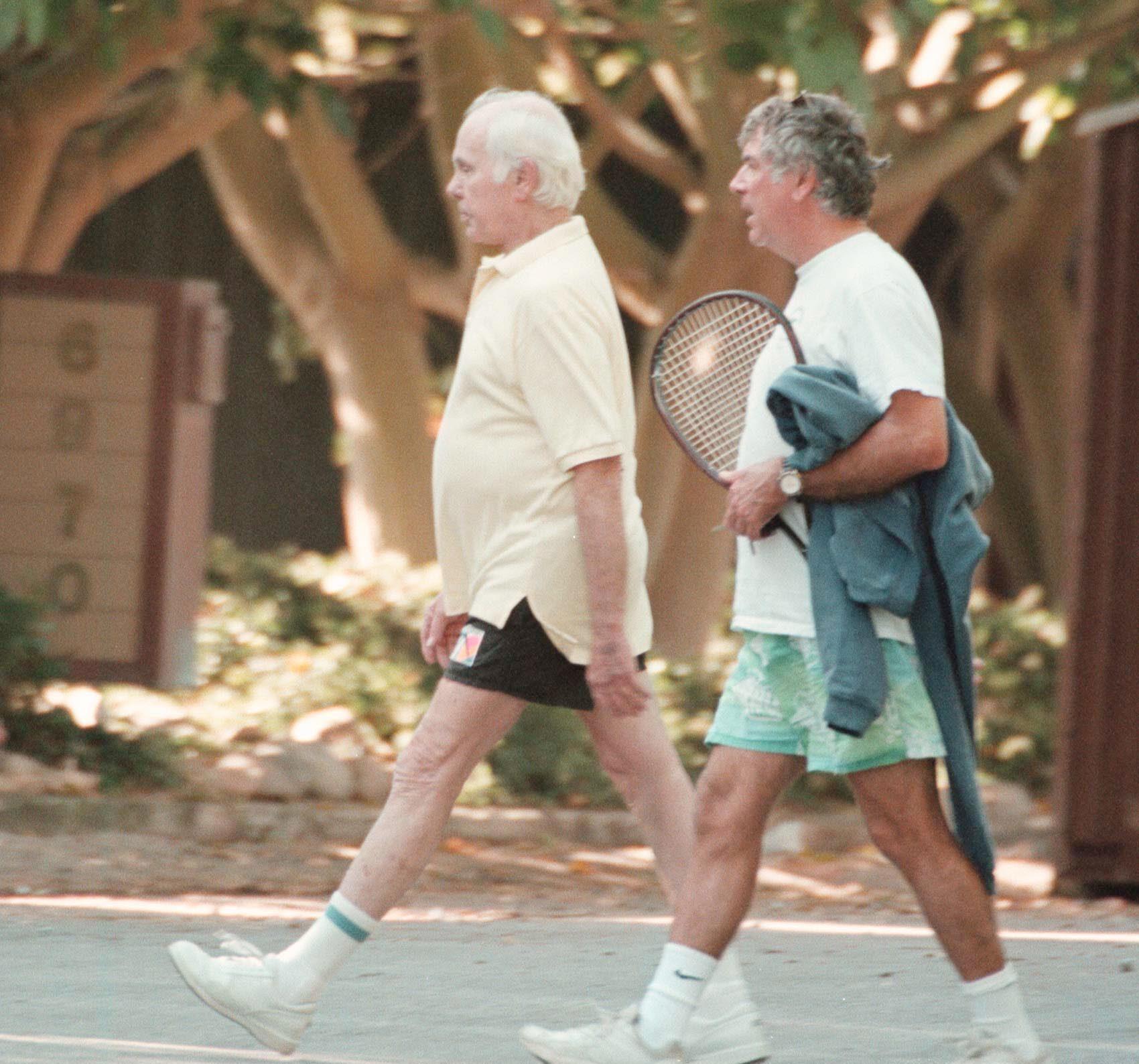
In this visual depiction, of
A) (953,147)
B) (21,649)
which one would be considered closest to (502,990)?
(21,649)

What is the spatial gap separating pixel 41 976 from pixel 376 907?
134 cm

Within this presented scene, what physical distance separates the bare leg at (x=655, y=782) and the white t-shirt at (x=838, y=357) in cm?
38

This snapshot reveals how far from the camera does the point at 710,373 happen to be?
4.49 metres

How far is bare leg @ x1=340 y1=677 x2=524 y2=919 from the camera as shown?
441 centimetres

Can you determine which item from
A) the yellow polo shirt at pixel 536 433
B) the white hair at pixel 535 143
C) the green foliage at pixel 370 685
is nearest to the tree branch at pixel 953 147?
the green foliage at pixel 370 685

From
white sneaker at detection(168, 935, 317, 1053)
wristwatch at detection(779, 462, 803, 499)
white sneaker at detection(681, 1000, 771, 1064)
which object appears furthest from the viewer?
white sneaker at detection(681, 1000, 771, 1064)

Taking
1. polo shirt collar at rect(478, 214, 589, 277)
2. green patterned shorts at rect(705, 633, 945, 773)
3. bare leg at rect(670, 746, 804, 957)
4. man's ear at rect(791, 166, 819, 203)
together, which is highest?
man's ear at rect(791, 166, 819, 203)

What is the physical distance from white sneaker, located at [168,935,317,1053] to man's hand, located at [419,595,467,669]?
0.78 metres

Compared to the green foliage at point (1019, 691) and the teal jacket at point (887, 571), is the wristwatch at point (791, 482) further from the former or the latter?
the green foliage at point (1019, 691)

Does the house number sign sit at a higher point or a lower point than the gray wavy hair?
lower

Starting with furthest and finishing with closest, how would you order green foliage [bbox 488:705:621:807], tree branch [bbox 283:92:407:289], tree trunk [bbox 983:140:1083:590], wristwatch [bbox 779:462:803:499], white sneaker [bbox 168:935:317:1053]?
tree trunk [bbox 983:140:1083:590] < tree branch [bbox 283:92:407:289] < green foliage [bbox 488:705:621:807] < white sneaker [bbox 168:935:317:1053] < wristwatch [bbox 779:462:803:499]

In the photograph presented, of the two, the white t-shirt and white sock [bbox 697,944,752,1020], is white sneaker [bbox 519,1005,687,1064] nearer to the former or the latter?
white sock [bbox 697,944,752,1020]

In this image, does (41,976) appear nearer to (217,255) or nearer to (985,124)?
(985,124)

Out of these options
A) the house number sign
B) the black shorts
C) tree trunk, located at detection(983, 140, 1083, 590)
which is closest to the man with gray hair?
the black shorts
